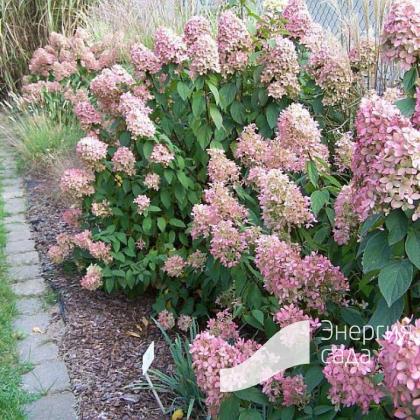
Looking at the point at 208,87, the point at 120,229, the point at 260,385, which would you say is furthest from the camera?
the point at 120,229

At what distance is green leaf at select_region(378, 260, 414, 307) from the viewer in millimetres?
1352

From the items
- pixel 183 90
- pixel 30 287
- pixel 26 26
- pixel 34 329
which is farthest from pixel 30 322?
pixel 26 26

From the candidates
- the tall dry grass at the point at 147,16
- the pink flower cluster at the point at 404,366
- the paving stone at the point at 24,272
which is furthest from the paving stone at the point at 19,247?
the pink flower cluster at the point at 404,366

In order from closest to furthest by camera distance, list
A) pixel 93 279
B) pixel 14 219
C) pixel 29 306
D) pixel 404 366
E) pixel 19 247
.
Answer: pixel 404 366, pixel 93 279, pixel 29 306, pixel 19 247, pixel 14 219

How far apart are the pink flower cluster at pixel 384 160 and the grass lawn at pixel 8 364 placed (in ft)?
5.66

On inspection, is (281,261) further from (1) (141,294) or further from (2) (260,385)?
(1) (141,294)

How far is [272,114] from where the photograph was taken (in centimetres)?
279

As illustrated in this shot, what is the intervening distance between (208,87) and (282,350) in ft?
4.76

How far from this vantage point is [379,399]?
1.33 m

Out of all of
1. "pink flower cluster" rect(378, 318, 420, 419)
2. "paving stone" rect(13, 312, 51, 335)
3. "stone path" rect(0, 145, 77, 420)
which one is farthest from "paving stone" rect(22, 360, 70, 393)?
"pink flower cluster" rect(378, 318, 420, 419)

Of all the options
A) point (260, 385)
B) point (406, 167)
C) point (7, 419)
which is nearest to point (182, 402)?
point (7, 419)

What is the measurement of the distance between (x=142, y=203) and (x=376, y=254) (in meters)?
1.62

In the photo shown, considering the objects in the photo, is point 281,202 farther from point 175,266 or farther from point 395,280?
point 175,266

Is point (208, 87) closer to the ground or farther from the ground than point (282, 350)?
farther from the ground
